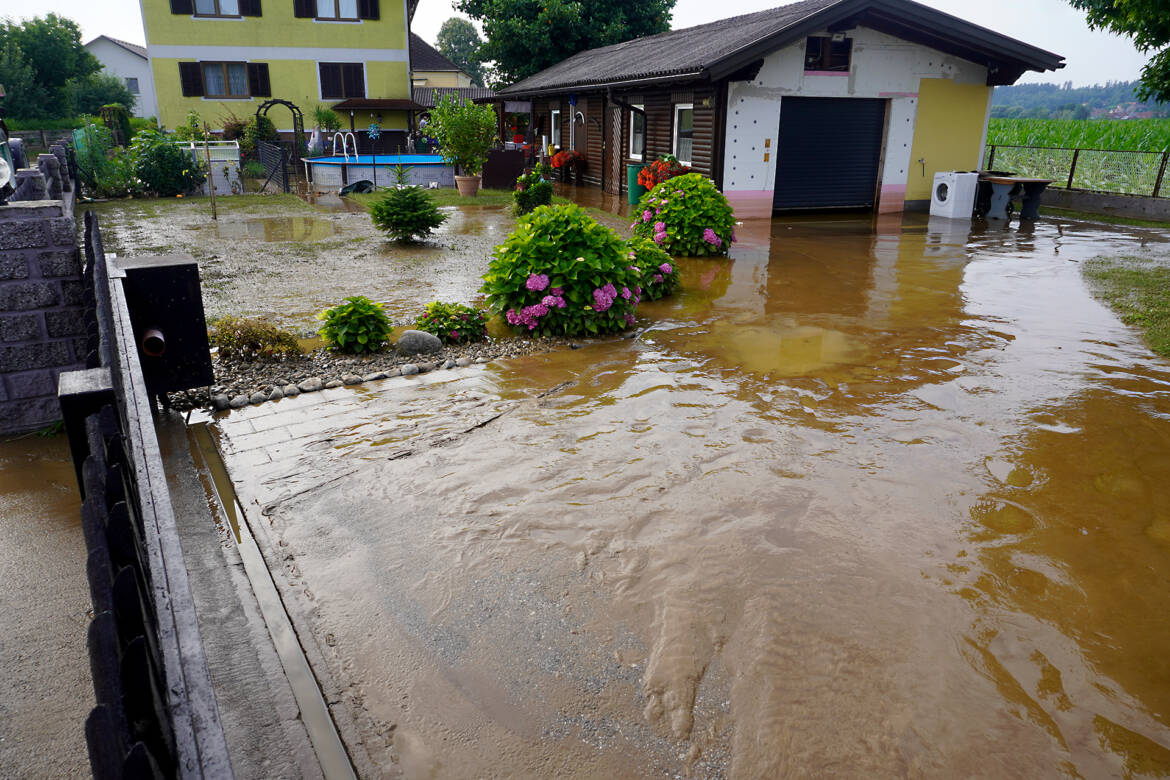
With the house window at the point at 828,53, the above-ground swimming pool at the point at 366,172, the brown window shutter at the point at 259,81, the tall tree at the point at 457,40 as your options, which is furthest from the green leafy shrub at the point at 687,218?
the tall tree at the point at 457,40

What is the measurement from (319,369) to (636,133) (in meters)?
15.9

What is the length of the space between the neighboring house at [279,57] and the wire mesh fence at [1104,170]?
24.1 m

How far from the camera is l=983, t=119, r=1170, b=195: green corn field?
1862cm

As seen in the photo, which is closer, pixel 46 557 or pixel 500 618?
pixel 500 618

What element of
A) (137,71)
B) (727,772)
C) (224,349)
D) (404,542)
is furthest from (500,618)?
(137,71)

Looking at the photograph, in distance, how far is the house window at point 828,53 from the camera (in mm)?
16766

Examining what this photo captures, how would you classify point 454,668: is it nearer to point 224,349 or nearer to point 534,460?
point 534,460

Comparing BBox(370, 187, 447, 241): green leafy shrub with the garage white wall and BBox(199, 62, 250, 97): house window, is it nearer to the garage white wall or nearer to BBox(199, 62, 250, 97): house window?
the garage white wall

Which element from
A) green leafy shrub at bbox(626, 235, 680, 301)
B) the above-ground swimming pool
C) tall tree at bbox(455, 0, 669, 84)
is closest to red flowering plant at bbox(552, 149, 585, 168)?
the above-ground swimming pool

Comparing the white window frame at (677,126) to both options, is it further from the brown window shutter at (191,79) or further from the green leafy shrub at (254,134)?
the brown window shutter at (191,79)

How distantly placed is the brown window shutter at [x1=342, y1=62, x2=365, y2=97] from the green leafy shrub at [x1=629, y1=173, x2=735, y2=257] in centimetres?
2552

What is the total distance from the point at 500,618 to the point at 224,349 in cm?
475

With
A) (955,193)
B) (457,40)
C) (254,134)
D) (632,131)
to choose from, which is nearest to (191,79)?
(254,134)

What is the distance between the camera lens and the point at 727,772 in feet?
9.36
